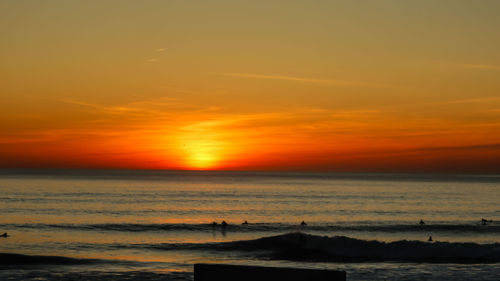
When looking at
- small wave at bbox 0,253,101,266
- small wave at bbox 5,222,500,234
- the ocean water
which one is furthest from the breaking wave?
small wave at bbox 5,222,500,234

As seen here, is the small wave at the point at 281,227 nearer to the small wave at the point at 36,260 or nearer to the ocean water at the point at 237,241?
the ocean water at the point at 237,241

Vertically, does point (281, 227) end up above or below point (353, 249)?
above

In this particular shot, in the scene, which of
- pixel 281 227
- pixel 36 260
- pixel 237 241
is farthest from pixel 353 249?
pixel 36 260

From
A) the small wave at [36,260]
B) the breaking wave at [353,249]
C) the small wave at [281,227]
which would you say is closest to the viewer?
the small wave at [36,260]

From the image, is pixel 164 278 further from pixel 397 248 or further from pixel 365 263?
pixel 397 248

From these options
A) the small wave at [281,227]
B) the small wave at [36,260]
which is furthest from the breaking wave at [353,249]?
the small wave at [281,227]

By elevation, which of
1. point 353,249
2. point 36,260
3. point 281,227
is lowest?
point 36,260

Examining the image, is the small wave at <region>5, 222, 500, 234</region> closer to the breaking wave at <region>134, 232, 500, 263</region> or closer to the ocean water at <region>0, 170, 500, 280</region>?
the ocean water at <region>0, 170, 500, 280</region>

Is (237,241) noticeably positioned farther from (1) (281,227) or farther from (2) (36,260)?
(2) (36,260)

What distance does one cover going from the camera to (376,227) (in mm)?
53812

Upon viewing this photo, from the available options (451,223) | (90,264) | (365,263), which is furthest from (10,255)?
(451,223)

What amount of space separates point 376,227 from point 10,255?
34346 millimetres

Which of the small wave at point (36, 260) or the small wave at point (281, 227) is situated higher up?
the small wave at point (281, 227)

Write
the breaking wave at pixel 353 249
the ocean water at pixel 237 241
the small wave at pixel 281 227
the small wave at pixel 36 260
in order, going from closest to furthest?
the ocean water at pixel 237 241 < the small wave at pixel 36 260 < the breaking wave at pixel 353 249 < the small wave at pixel 281 227
